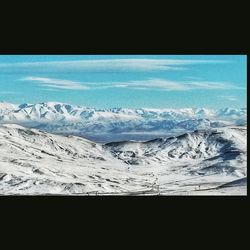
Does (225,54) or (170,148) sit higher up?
(225,54)

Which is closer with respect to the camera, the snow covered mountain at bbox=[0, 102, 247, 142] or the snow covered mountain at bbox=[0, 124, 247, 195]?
the snow covered mountain at bbox=[0, 124, 247, 195]

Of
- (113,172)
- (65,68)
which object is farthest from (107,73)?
(113,172)

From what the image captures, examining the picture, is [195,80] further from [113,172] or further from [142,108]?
[113,172]

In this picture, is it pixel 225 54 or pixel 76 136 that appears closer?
pixel 225 54

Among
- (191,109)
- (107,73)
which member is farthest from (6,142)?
(191,109)
